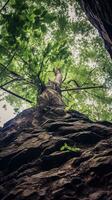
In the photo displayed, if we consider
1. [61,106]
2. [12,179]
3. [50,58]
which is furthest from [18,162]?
[50,58]

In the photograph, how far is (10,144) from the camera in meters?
8.99

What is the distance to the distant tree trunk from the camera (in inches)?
431

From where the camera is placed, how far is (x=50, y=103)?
11953 mm

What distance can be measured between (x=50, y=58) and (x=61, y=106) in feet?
7.45

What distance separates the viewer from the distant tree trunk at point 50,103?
1095 cm

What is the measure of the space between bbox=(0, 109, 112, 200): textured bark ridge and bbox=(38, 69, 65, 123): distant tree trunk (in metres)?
0.46

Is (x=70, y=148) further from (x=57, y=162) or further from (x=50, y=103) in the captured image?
(x=50, y=103)

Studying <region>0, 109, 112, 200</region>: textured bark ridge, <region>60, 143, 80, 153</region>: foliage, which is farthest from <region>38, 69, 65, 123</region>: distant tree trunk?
<region>60, 143, 80, 153</region>: foliage

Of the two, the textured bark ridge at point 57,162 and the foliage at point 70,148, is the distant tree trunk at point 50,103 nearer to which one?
the textured bark ridge at point 57,162

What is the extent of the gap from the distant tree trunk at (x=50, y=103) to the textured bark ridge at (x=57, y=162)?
1.49 ft

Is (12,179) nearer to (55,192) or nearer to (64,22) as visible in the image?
(55,192)

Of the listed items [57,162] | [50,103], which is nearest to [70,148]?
[57,162]

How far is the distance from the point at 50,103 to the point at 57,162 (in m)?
5.02

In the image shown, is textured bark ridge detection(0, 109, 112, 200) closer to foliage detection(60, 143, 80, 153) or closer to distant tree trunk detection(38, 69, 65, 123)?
foliage detection(60, 143, 80, 153)
